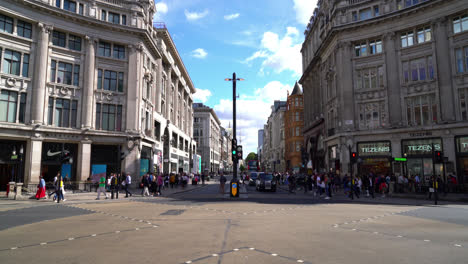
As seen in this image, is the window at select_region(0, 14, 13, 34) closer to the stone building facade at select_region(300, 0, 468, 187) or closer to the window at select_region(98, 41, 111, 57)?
the window at select_region(98, 41, 111, 57)

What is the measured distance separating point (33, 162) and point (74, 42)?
1300 cm

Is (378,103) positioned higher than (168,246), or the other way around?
(378,103)

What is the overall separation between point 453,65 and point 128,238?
33387 mm

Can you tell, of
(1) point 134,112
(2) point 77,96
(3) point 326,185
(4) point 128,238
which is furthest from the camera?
(1) point 134,112

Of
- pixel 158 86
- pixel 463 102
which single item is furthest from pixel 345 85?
pixel 158 86

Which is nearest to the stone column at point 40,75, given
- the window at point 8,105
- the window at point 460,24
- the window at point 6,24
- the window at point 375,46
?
the window at point 8,105

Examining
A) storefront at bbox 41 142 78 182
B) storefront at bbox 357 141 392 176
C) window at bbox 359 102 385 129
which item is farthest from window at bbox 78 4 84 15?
storefront at bbox 357 141 392 176

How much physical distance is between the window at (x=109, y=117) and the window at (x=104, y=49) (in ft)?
18.9

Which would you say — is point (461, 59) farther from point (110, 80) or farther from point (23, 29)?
point (23, 29)

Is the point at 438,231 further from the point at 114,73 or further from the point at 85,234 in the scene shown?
the point at 114,73

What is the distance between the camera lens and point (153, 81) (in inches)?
1725

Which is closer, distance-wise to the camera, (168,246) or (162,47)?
(168,246)

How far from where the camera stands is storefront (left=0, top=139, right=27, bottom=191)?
97.1ft

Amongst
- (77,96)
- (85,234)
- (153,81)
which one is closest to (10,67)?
(77,96)
